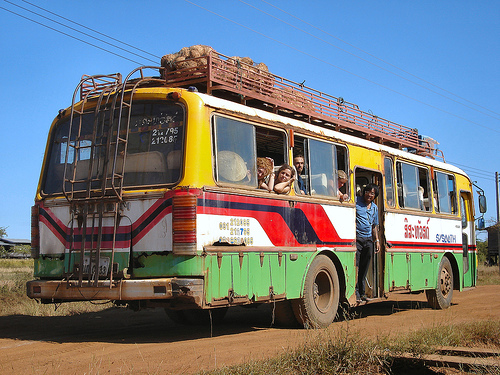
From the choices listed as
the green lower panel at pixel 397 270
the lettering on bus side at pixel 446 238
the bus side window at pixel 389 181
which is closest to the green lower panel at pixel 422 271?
the green lower panel at pixel 397 270

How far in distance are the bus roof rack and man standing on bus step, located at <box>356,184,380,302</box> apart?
4.33 feet

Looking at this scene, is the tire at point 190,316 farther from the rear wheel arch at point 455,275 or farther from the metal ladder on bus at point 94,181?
the rear wheel arch at point 455,275

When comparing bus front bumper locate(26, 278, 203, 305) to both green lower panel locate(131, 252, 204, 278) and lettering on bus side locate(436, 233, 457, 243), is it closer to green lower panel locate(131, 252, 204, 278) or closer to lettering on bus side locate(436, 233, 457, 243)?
green lower panel locate(131, 252, 204, 278)

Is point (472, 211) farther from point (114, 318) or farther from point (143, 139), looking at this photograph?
point (143, 139)

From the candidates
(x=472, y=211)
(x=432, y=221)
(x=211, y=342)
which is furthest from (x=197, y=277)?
(x=472, y=211)

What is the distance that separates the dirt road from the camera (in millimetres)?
5680

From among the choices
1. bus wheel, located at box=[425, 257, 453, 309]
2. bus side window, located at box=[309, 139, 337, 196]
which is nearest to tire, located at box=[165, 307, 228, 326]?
bus side window, located at box=[309, 139, 337, 196]

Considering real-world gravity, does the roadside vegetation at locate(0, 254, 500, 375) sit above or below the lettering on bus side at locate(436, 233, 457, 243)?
below

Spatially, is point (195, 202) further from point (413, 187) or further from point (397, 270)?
point (413, 187)

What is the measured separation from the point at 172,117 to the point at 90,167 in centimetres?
125

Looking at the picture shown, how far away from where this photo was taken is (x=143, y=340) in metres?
7.43

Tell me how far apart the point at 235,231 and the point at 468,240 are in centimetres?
874

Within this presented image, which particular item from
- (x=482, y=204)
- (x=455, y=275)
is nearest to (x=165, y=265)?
(x=455, y=275)

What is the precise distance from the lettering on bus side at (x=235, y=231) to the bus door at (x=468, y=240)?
315 inches
